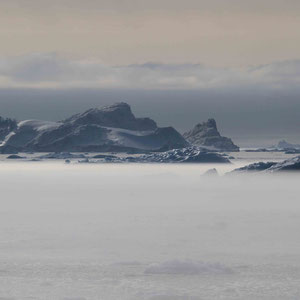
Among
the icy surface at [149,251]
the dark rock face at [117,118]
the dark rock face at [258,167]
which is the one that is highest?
the dark rock face at [117,118]

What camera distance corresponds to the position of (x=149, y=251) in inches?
673

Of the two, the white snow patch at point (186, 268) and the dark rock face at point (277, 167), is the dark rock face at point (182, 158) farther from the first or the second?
the white snow patch at point (186, 268)

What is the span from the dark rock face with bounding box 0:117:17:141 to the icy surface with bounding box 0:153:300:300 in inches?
5836

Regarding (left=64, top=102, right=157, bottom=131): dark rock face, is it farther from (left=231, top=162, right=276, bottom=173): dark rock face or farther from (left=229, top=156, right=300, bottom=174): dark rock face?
(left=229, top=156, right=300, bottom=174): dark rock face

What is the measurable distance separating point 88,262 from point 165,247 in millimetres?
2919

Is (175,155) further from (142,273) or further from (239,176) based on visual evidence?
(142,273)

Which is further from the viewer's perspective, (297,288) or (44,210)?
(44,210)

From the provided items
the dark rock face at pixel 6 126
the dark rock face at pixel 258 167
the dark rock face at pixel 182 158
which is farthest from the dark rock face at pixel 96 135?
the dark rock face at pixel 258 167

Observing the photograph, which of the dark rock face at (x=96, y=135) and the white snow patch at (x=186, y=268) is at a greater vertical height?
the dark rock face at (x=96, y=135)

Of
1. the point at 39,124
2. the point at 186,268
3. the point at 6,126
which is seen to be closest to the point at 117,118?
the point at 39,124

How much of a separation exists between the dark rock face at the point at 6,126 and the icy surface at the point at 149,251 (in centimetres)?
14823

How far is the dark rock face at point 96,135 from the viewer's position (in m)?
149

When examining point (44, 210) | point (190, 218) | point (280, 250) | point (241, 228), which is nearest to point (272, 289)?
point (280, 250)

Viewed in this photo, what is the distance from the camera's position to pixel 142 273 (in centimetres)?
1420
